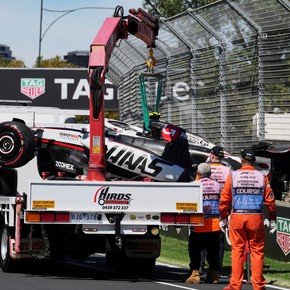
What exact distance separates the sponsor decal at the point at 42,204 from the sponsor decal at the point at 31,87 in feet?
89.9

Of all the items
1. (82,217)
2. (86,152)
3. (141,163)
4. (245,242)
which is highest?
(86,152)

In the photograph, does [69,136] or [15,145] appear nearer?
[15,145]

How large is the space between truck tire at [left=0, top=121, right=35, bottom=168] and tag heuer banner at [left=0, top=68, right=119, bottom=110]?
26.0 meters

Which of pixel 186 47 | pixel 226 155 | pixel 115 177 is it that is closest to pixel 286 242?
pixel 226 155

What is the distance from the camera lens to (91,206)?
16.0 metres

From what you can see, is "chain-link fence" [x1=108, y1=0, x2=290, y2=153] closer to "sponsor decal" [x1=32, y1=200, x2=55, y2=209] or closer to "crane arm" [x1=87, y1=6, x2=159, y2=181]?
"crane arm" [x1=87, y1=6, x2=159, y2=181]

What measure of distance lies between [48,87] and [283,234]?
85.6ft

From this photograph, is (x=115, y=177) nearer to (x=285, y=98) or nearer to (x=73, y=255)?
(x=73, y=255)

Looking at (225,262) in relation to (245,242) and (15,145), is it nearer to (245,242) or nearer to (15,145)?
(15,145)

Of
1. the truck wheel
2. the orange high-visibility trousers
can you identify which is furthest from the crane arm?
the orange high-visibility trousers

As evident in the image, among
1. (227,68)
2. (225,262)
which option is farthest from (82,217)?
(227,68)

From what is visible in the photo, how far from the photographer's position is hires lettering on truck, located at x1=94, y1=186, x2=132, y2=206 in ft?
52.6

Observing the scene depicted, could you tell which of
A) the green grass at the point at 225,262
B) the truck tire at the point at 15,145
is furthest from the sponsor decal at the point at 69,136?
the green grass at the point at 225,262

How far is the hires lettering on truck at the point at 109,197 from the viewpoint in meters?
16.0
